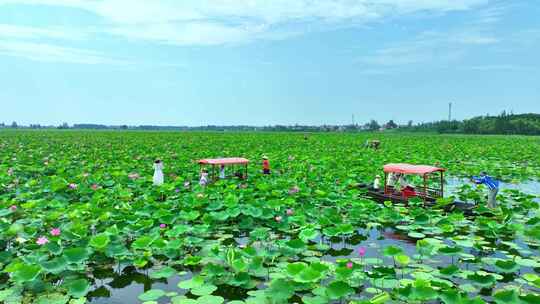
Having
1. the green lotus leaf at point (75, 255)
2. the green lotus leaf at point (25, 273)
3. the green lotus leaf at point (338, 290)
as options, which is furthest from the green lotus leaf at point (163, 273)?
the green lotus leaf at point (338, 290)

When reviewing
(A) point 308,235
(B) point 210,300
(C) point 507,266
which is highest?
(A) point 308,235

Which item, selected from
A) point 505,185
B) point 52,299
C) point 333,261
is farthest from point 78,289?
point 505,185

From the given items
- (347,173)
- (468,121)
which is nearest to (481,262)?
(347,173)

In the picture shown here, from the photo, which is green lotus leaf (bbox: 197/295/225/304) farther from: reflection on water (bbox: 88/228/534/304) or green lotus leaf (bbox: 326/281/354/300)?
green lotus leaf (bbox: 326/281/354/300)

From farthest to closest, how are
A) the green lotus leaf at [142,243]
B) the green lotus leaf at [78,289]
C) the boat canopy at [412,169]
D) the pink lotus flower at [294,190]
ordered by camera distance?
the pink lotus flower at [294,190], the boat canopy at [412,169], the green lotus leaf at [142,243], the green lotus leaf at [78,289]

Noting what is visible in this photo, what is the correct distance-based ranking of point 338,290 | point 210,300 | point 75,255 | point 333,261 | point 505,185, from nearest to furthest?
1. point 338,290
2. point 210,300
3. point 75,255
4. point 333,261
5. point 505,185

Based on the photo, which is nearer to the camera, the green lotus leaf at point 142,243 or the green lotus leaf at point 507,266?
the green lotus leaf at point 507,266

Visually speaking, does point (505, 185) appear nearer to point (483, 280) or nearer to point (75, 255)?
point (483, 280)

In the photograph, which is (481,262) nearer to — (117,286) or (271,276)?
(271,276)

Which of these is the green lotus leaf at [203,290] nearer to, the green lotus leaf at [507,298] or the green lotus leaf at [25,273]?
the green lotus leaf at [25,273]

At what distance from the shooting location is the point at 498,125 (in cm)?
5878

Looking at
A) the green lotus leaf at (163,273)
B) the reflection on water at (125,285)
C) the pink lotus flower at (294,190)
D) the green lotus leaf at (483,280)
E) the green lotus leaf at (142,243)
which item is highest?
the pink lotus flower at (294,190)

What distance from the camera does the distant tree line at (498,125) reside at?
182ft

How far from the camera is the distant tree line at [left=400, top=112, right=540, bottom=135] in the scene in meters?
55.5
